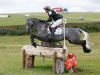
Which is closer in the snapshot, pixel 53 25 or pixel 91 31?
pixel 53 25

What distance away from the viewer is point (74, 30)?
516 inches

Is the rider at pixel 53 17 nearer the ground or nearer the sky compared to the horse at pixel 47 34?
nearer the sky

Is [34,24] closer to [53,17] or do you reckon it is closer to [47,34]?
[47,34]

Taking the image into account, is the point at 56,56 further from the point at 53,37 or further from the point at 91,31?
the point at 91,31

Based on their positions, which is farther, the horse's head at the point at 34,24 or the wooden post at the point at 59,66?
the horse's head at the point at 34,24

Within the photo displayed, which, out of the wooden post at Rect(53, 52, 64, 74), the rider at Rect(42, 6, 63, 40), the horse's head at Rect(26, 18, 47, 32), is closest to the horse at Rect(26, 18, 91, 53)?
the horse's head at Rect(26, 18, 47, 32)

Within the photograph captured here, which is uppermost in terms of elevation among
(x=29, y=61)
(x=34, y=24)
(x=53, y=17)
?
(x=53, y=17)

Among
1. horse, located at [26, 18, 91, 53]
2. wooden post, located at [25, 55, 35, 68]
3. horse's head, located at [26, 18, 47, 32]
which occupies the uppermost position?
horse's head, located at [26, 18, 47, 32]

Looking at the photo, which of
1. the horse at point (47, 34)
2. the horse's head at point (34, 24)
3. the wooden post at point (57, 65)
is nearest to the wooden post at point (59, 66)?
the wooden post at point (57, 65)

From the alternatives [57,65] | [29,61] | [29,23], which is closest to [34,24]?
[29,23]

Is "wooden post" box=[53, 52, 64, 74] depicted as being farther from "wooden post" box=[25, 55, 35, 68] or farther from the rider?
"wooden post" box=[25, 55, 35, 68]

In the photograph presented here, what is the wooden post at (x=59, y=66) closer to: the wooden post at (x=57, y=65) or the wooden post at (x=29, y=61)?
the wooden post at (x=57, y=65)

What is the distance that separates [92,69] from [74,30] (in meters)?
2.08

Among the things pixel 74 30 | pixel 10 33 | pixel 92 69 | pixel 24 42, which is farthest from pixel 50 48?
pixel 10 33
